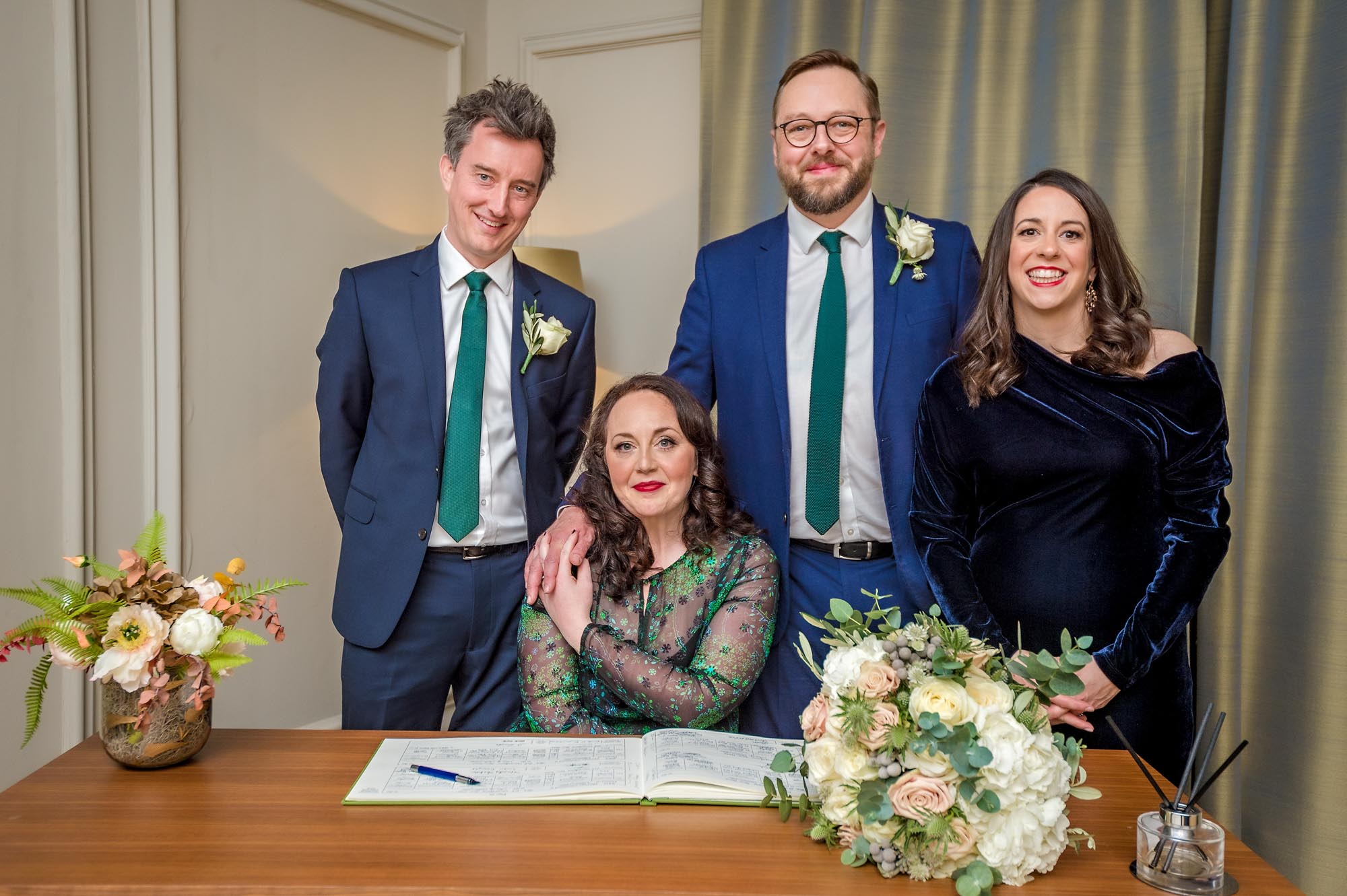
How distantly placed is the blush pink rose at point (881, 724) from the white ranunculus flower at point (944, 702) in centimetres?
2

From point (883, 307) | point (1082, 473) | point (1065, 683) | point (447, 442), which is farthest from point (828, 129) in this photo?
point (1065, 683)

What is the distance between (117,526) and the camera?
129 inches

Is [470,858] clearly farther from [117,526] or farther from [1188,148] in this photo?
[1188,148]

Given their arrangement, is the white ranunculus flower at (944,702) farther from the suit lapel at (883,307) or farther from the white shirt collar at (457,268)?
the white shirt collar at (457,268)

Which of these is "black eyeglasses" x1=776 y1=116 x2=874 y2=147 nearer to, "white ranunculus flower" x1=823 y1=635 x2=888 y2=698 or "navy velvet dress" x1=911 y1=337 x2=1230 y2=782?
"navy velvet dress" x1=911 y1=337 x2=1230 y2=782

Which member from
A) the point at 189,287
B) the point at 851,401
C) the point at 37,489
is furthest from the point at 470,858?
the point at 189,287

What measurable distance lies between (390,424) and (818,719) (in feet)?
5.02

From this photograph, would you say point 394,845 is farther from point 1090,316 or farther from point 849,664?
point 1090,316

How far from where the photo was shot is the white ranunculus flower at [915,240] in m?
2.44

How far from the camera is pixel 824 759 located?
57.3 inches

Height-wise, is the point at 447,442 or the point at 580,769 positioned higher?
the point at 447,442

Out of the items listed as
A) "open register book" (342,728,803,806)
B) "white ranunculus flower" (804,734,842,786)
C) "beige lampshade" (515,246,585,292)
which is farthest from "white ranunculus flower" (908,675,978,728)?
"beige lampshade" (515,246,585,292)

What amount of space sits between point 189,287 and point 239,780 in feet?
7.32

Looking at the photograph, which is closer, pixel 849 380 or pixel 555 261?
pixel 849 380
